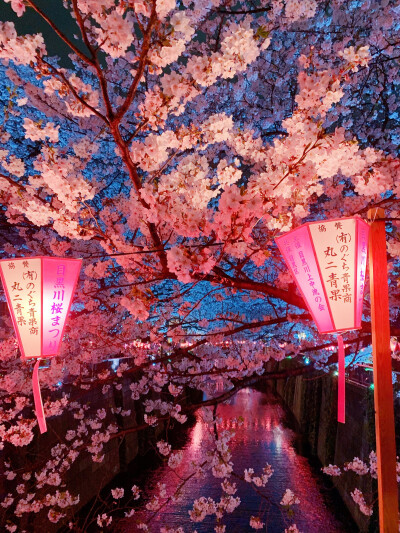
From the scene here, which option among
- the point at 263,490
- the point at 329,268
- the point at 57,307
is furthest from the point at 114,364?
the point at 329,268

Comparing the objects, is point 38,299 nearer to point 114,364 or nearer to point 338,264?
point 338,264

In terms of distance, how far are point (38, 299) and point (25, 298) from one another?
16cm

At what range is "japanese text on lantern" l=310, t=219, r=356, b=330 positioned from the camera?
14.2 feet

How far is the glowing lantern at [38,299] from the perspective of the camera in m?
5.11

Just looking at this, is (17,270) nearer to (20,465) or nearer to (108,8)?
(108,8)

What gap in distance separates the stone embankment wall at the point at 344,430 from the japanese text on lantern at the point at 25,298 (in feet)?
17.6

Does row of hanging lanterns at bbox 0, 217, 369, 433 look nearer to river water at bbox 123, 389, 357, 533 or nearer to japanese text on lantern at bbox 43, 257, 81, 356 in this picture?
japanese text on lantern at bbox 43, 257, 81, 356

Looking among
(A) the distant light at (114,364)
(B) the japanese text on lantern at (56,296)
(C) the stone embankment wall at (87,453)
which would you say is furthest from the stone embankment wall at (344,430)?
(A) the distant light at (114,364)

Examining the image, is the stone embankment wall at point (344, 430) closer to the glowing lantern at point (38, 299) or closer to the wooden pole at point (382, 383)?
the wooden pole at point (382, 383)

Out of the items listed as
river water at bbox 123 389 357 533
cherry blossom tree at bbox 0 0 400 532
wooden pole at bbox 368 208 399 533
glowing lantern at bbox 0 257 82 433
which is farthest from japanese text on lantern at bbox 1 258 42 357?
river water at bbox 123 389 357 533

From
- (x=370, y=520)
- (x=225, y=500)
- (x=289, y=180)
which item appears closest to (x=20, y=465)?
(x=225, y=500)

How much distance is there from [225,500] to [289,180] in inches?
346

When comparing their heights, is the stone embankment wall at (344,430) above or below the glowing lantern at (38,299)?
below

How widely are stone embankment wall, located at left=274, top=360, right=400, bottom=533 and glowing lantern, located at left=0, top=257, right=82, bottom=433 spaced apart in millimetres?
5157
